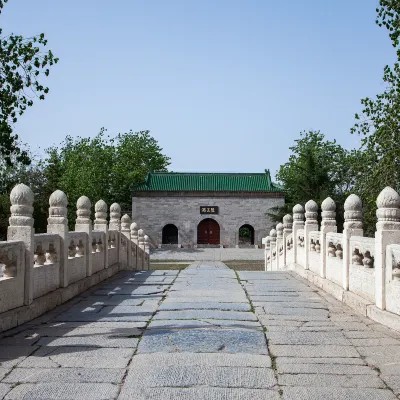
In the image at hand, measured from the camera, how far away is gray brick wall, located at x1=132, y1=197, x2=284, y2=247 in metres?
38.2

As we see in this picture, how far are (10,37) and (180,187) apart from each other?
26.7 m

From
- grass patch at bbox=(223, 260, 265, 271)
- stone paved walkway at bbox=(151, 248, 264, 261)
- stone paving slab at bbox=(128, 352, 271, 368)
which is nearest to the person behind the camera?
stone paving slab at bbox=(128, 352, 271, 368)

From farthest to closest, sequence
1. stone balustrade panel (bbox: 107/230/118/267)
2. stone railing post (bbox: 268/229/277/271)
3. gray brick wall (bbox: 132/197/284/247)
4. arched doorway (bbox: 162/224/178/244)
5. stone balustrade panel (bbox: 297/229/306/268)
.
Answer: arched doorway (bbox: 162/224/178/244)
gray brick wall (bbox: 132/197/284/247)
stone railing post (bbox: 268/229/277/271)
stone balustrade panel (bbox: 297/229/306/268)
stone balustrade panel (bbox: 107/230/118/267)

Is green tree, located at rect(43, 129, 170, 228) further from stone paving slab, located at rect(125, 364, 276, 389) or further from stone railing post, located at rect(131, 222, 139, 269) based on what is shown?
stone paving slab, located at rect(125, 364, 276, 389)

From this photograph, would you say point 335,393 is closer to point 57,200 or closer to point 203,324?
point 203,324

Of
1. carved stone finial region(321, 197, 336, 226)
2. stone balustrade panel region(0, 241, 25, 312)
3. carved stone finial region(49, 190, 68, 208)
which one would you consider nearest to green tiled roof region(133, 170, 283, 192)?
carved stone finial region(321, 197, 336, 226)

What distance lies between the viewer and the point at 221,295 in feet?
25.9

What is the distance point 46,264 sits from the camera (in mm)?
6836

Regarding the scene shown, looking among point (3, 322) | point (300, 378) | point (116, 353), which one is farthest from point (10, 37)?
point (300, 378)

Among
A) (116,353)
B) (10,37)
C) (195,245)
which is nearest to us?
(116,353)

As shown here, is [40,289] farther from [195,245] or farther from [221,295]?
[195,245]

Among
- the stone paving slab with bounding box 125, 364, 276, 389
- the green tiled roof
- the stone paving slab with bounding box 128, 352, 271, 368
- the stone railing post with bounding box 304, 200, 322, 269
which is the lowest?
the stone paving slab with bounding box 125, 364, 276, 389

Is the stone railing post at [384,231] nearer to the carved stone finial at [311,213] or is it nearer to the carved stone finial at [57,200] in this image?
the carved stone finial at [57,200]

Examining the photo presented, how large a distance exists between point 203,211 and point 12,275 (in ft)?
108
